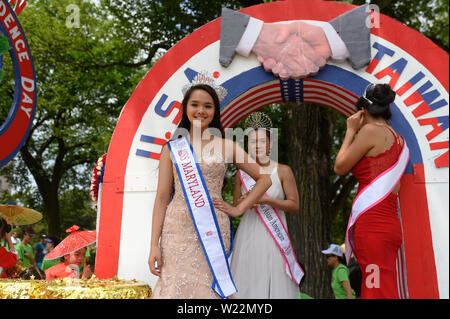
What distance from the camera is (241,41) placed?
4.52 m

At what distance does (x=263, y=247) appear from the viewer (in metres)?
3.75

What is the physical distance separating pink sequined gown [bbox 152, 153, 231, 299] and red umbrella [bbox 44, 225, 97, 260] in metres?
1.80

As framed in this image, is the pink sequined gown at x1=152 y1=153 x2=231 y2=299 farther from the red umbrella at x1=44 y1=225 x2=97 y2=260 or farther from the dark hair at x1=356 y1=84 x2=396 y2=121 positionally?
the red umbrella at x1=44 y1=225 x2=97 y2=260

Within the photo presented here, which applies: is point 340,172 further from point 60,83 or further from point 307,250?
point 60,83

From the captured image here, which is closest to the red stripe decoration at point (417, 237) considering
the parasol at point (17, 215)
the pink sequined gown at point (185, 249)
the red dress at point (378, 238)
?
the red dress at point (378, 238)

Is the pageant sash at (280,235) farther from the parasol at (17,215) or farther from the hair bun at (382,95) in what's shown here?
the parasol at (17,215)

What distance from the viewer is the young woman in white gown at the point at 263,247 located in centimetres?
368

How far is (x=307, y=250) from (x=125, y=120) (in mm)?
4276

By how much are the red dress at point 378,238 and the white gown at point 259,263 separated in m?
0.91

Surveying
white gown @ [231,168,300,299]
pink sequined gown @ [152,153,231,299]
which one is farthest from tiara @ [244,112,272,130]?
pink sequined gown @ [152,153,231,299]

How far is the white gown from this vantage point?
367cm

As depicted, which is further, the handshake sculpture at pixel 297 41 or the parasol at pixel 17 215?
the parasol at pixel 17 215

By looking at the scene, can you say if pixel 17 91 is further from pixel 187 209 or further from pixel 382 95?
pixel 382 95
